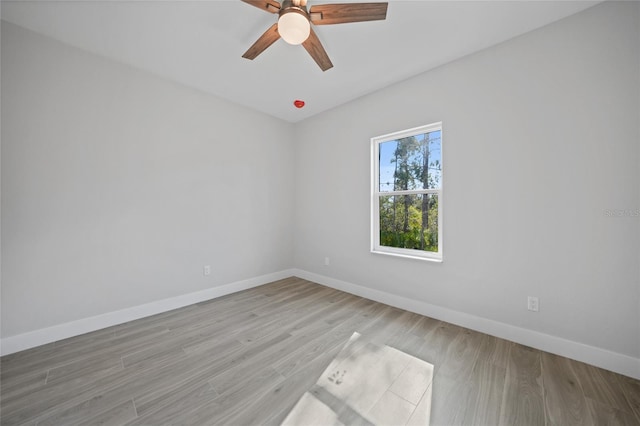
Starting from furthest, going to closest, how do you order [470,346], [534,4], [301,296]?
[301,296] < [470,346] < [534,4]

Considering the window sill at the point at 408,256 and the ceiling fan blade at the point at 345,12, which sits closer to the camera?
the ceiling fan blade at the point at 345,12

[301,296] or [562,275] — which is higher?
[562,275]

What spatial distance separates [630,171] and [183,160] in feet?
13.5

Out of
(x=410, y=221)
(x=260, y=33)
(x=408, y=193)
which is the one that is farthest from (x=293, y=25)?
(x=410, y=221)

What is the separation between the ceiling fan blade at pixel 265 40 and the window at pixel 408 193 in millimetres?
1735

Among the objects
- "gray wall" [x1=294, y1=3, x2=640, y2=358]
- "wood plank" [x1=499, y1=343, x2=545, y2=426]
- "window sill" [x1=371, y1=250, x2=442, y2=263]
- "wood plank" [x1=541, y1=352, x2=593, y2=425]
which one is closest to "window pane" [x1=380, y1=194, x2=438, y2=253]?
"window sill" [x1=371, y1=250, x2=442, y2=263]

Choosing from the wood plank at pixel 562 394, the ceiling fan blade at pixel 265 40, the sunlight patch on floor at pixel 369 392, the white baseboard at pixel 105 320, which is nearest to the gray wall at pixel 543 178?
the wood plank at pixel 562 394

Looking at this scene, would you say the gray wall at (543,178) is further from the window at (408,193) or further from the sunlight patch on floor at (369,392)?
the sunlight patch on floor at (369,392)

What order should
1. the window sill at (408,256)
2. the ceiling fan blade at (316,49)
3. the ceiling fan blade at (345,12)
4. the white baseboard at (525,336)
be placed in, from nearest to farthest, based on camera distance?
1. the ceiling fan blade at (345,12)
2. the white baseboard at (525,336)
3. the ceiling fan blade at (316,49)
4. the window sill at (408,256)

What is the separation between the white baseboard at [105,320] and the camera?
6.53 feet

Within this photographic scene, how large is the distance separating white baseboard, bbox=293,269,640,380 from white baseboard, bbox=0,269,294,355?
205cm

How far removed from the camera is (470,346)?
80.8 inches

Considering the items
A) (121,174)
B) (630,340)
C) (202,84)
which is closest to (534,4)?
(630,340)

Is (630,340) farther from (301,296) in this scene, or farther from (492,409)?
(301,296)
